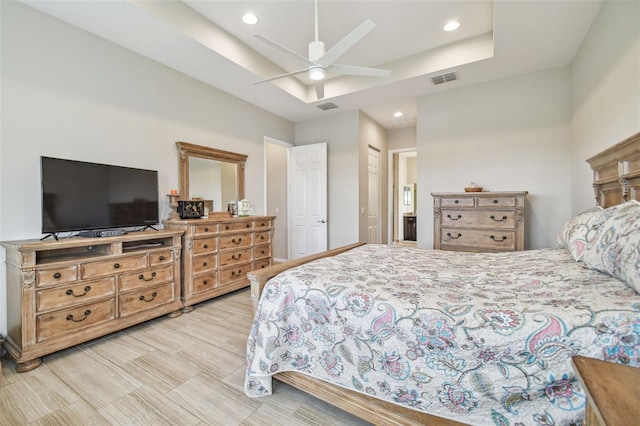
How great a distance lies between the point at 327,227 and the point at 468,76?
320cm

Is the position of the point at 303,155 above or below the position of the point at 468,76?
below

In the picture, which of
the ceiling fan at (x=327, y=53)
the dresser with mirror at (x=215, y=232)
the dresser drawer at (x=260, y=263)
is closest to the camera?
the ceiling fan at (x=327, y=53)

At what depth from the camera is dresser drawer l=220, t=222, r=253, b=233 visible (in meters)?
3.44

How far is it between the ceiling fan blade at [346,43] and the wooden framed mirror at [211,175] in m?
2.16

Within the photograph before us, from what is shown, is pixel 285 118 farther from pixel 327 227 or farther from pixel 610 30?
pixel 610 30

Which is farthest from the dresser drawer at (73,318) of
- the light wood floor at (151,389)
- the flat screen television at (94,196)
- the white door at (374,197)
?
the white door at (374,197)

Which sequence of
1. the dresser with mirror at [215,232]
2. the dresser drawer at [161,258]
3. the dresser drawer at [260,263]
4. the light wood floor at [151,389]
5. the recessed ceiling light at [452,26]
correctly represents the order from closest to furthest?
1. the light wood floor at [151,389]
2. the dresser drawer at [161,258]
3. the recessed ceiling light at [452,26]
4. the dresser with mirror at [215,232]
5. the dresser drawer at [260,263]

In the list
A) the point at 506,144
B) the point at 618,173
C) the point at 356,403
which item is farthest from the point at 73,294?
the point at 506,144

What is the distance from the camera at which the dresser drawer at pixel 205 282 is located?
123 inches

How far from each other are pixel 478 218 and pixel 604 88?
1.57 m

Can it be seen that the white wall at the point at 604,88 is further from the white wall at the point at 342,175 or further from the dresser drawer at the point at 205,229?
the dresser drawer at the point at 205,229

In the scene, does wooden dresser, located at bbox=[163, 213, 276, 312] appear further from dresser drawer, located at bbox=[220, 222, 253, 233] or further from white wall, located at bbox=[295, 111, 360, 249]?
white wall, located at bbox=[295, 111, 360, 249]

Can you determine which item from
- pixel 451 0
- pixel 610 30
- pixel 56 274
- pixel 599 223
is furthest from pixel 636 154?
pixel 56 274

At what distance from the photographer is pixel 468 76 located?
11.8ft
